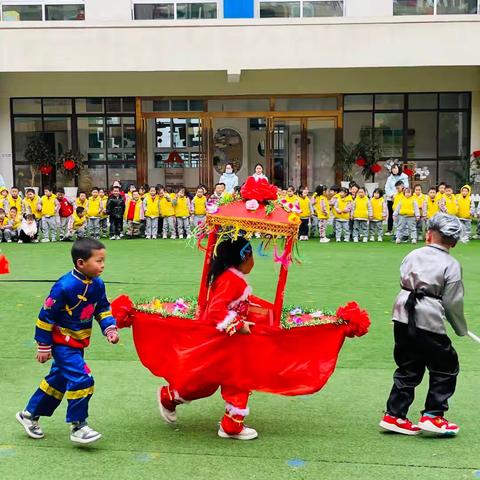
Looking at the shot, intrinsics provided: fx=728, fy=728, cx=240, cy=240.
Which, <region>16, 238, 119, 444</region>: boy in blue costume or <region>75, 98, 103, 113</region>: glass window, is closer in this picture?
<region>16, 238, 119, 444</region>: boy in blue costume

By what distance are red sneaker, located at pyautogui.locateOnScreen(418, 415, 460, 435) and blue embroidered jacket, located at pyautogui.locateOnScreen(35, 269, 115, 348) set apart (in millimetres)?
2084

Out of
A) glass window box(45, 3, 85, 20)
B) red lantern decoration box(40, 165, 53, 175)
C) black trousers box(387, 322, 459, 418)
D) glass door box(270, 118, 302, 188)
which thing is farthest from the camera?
glass door box(270, 118, 302, 188)

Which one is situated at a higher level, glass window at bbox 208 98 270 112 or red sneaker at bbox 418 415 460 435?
glass window at bbox 208 98 270 112

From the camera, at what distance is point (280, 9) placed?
21672 millimetres

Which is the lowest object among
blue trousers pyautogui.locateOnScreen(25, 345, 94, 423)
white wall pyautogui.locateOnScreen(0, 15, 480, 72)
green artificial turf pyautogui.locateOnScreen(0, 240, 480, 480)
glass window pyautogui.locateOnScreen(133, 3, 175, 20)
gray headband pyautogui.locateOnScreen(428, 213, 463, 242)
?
green artificial turf pyautogui.locateOnScreen(0, 240, 480, 480)

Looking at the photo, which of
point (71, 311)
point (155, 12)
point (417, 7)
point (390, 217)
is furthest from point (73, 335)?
point (417, 7)

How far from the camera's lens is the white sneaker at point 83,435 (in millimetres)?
4410

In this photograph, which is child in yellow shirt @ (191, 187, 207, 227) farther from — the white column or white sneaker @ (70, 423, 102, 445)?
white sneaker @ (70, 423, 102, 445)

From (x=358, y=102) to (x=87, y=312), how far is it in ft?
63.9

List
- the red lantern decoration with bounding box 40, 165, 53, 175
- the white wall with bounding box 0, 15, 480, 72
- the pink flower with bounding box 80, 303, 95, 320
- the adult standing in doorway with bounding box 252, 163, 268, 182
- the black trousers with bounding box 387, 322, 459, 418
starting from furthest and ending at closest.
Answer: the red lantern decoration with bounding box 40, 165, 53, 175, the white wall with bounding box 0, 15, 480, 72, the adult standing in doorway with bounding box 252, 163, 268, 182, the black trousers with bounding box 387, 322, 459, 418, the pink flower with bounding box 80, 303, 95, 320

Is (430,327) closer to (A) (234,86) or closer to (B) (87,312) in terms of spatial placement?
(B) (87,312)

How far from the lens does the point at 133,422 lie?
16.3ft

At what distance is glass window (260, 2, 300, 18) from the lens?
21.6 m

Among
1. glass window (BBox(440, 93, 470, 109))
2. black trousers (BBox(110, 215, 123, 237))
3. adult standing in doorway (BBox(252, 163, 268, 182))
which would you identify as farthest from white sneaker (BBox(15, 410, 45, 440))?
glass window (BBox(440, 93, 470, 109))
